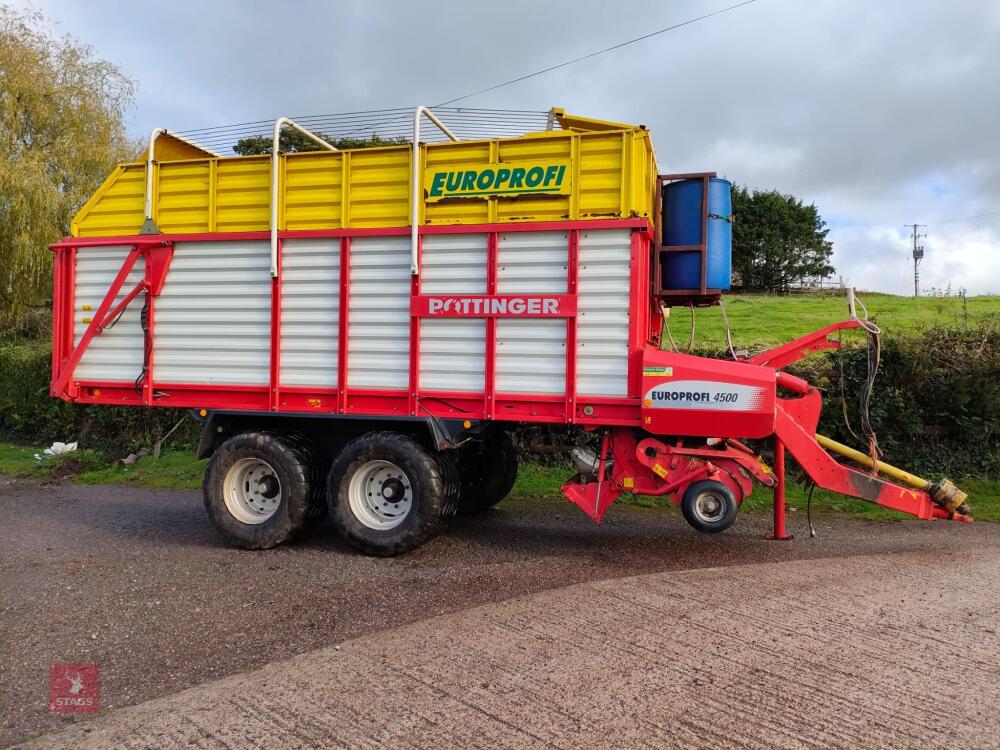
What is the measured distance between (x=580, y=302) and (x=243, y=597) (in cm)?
318

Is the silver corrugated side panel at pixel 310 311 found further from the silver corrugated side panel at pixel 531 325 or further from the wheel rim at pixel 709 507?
the wheel rim at pixel 709 507

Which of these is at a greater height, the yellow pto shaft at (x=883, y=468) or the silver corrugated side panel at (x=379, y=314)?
the silver corrugated side panel at (x=379, y=314)

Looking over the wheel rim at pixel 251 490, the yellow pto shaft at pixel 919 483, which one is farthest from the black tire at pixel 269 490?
the yellow pto shaft at pixel 919 483

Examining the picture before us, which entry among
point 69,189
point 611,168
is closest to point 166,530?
point 611,168

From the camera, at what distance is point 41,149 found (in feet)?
51.1

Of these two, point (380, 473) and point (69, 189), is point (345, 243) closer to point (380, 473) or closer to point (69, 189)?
point (380, 473)

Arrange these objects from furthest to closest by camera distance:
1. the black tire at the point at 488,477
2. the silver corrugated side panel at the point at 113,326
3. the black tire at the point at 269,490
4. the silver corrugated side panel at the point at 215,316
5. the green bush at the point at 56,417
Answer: the green bush at the point at 56,417 → the black tire at the point at 488,477 → the silver corrugated side panel at the point at 113,326 → the silver corrugated side panel at the point at 215,316 → the black tire at the point at 269,490

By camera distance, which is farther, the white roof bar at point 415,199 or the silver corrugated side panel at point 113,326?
the silver corrugated side panel at point 113,326

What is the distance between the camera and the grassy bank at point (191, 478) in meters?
7.66

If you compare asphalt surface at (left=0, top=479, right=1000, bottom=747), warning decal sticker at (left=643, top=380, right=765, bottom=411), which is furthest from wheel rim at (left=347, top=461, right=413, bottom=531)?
warning decal sticker at (left=643, top=380, right=765, bottom=411)

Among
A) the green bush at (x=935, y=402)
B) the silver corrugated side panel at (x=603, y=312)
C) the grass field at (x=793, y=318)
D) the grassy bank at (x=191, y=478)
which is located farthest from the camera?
the grass field at (x=793, y=318)

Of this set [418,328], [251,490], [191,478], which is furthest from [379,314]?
[191,478]

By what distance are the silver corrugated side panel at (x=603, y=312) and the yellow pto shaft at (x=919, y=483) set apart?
5.93ft

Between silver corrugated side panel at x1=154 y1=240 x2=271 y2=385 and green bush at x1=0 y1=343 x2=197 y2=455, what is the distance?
5537mm
